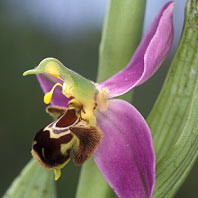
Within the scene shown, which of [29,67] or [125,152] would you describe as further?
[29,67]

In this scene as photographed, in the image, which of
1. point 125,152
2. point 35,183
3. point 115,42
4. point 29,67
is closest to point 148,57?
point 115,42

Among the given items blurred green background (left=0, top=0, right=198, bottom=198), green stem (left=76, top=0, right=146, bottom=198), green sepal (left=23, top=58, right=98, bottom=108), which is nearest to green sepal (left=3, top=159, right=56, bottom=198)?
green stem (left=76, top=0, right=146, bottom=198)

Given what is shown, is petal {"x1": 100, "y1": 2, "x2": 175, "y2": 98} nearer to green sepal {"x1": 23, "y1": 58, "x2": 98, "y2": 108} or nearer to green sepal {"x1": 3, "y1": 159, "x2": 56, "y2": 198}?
green sepal {"x1": 23, "y1": 58, "x2": 98, "y2": 108}

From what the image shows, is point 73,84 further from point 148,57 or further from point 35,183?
point 35,183

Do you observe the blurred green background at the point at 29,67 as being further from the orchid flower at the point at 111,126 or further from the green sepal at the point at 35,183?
the orchid flower at the point at 111,126

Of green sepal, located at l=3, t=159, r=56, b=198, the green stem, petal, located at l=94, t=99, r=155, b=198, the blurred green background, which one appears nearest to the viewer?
petal, located at l=94, t=99, r=155, b=198

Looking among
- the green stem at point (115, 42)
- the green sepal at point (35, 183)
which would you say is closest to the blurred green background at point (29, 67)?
the green sepal at point (35, 183)
